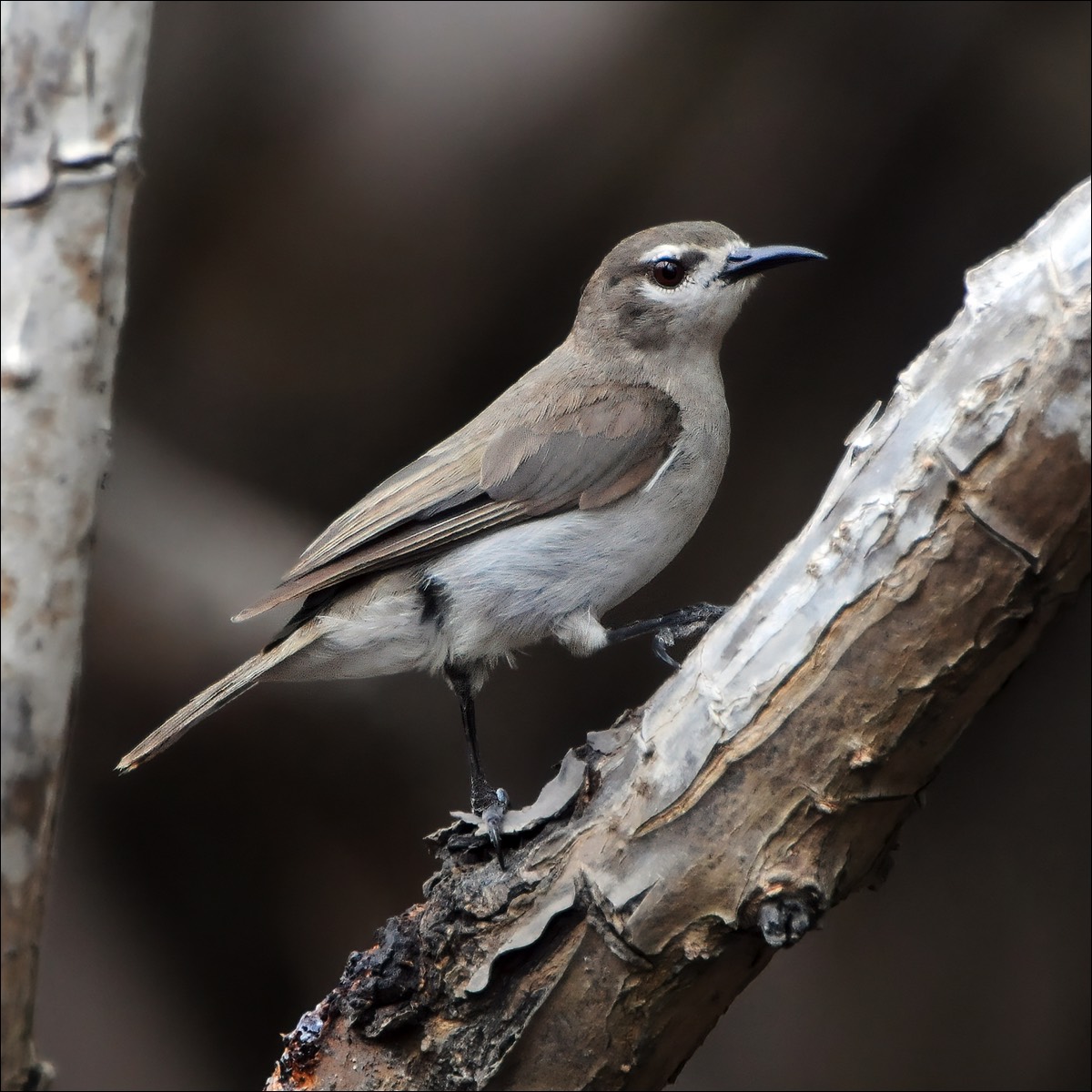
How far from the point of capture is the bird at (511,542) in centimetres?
329

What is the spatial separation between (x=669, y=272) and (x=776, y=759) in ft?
6.14

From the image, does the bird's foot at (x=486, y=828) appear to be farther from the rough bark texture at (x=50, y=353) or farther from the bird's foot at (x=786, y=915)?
the rough bark texture at (x=50, y=353)

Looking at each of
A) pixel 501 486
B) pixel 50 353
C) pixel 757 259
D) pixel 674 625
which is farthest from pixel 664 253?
pixel 50 353

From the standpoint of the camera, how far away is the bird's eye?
3.64 metres

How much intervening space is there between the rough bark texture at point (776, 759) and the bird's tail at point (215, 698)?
0.77 m

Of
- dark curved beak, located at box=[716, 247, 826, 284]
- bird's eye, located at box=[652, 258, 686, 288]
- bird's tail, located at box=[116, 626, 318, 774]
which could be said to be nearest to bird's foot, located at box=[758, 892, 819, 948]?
bird's tail, located at box=[116, 626, 318, 774]

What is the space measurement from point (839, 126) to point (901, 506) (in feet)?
11.4

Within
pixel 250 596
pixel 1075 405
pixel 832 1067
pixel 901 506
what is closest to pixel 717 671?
pixel 901 506

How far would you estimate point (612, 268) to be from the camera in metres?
3.81

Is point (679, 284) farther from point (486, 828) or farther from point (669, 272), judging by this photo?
point (486, 828)

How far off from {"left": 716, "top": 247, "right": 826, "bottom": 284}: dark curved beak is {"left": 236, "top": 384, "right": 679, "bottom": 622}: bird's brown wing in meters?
0.44

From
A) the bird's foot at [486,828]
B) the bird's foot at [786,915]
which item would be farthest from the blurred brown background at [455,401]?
the bird's foot at [786,915]

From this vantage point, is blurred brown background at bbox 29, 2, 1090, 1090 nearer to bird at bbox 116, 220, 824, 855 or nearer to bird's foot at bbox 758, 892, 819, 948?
bird at bbox 116, 220, 824, 855

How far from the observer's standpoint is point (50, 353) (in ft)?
10.9
